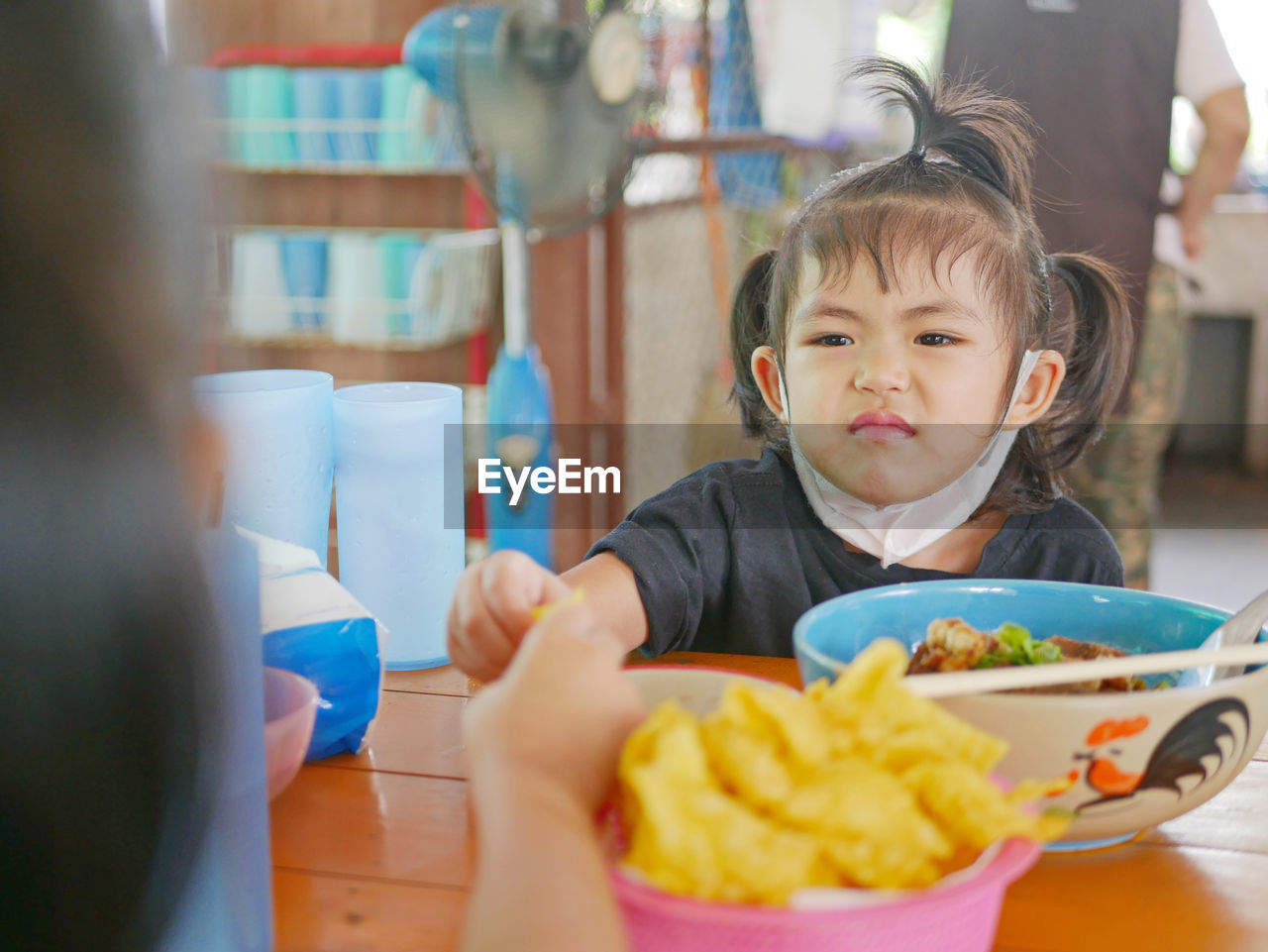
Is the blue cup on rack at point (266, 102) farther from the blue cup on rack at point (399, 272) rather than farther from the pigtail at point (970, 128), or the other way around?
the pigtail at point (970, 128)

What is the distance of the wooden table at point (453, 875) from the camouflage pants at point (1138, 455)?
987 mm

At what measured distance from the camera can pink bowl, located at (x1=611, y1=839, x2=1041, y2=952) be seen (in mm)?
305

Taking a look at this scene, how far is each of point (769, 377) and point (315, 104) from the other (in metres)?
2.06

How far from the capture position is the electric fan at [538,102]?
→ 4.66ft

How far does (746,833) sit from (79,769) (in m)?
0.19

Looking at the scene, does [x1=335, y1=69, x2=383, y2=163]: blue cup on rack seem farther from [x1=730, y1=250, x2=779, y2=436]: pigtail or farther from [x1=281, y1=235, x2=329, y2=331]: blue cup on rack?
[x1=730, y1=250, x2=779, y2=436]: pigtail

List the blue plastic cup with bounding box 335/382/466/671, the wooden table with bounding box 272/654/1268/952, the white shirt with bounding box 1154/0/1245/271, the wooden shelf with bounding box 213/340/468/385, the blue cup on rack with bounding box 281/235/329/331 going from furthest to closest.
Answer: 1. the wooden shelf with bounding box 213/340/468/385
2. the blue cup on rack with bounding box 281/235/329/331
3. the white shirt with bounding box 1154/0/1245/271
4. the blue plastic cup with bounding box 335/382/466/671
5. the wooden table with bounding box 272/654/1268/952

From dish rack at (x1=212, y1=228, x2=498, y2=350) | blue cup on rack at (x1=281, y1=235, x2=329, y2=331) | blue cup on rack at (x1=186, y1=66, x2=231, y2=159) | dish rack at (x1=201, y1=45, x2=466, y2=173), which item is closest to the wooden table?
blue cup on rack at (x1=186, y1=66, x2=231, y2=159)

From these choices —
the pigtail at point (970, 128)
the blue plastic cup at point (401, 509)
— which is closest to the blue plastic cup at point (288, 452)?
the blue plastic cup at point (401, 509)

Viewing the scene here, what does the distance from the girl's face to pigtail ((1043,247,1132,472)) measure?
0.13 ft

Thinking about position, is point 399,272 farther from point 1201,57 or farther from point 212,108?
point 212,108

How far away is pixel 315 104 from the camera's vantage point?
2586 millimetres

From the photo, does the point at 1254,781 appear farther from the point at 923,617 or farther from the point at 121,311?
the point at 121,311

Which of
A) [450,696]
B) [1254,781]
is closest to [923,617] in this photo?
[1254,781]
